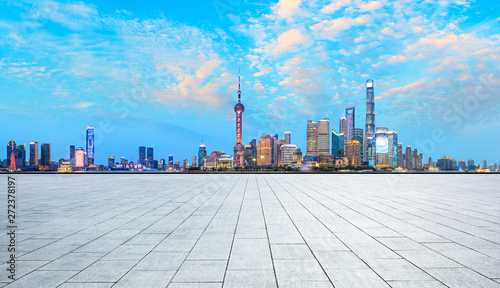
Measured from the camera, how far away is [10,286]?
14.3ft

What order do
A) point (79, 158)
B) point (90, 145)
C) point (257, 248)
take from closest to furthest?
point (257, 248)
point (79, 158)
point (90, 145)

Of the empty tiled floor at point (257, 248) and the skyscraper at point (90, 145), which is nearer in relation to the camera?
the empty tiled floor at point (257, 248)

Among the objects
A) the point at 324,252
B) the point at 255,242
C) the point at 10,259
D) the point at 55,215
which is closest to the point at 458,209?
the point at 324,252

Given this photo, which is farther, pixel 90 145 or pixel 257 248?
pixel 90 145

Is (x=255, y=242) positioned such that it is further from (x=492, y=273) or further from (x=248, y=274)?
(x=492, y=273)

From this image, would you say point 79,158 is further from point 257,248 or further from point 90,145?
point 257,248

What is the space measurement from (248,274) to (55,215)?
8.72 metres

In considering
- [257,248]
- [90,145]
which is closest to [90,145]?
[90,145]

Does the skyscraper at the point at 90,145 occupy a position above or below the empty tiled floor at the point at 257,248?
above

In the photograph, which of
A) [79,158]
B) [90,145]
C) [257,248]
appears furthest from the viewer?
[90,145]

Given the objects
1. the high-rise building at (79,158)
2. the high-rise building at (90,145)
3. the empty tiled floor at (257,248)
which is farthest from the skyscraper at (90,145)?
the empty tiled floor at (257,248)

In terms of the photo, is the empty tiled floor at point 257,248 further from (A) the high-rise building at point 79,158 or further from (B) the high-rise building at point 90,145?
(B) the high-rise building at point 90,145

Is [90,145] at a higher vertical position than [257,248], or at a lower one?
higher

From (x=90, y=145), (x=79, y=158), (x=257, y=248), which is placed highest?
(x=90, y=145)
